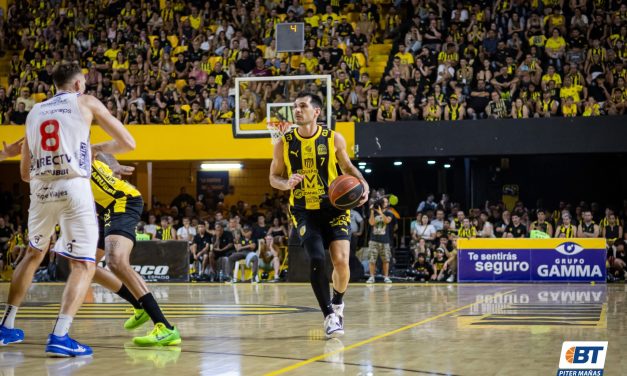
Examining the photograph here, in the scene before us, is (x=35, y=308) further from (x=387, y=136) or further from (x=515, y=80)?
(x=515, y=80)

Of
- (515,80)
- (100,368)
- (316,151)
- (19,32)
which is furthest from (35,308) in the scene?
(19,32)

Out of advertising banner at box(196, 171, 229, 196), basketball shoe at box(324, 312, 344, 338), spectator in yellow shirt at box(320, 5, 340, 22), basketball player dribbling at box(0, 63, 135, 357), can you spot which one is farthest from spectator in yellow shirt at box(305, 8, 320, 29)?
basketball player dribbling at box(0, 63, 135, 357)

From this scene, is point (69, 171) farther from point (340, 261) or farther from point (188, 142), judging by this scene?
point (188, 142)

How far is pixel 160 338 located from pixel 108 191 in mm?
1658

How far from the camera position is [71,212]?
23.3ft

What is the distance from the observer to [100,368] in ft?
20.7

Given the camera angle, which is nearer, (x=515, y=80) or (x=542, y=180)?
(x=515, y=80)

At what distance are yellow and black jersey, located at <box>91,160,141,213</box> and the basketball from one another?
1.82 m

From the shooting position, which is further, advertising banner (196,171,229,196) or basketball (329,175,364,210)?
advertising banner (196,171,229,196)

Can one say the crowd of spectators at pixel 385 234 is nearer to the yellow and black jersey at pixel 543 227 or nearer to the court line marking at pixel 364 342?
the yellow and black jersey at pixel 543 227

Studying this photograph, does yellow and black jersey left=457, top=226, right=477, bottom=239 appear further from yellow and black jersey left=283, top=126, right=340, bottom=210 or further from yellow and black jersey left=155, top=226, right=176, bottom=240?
yellow and black jersey left=283, top=126, right=340, bottom=210

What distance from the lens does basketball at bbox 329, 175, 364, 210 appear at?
862 cm

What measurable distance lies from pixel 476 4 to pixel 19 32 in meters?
14.7

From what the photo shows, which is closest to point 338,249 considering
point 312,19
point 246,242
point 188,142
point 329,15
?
point 246,242
